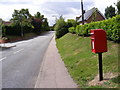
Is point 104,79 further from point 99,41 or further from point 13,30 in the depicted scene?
point 13,30

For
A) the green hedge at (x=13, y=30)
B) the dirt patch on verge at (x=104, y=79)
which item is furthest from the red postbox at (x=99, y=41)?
the green hedge at (x=13, y=30)

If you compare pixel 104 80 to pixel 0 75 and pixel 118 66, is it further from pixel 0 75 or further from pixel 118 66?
pixel 0 75

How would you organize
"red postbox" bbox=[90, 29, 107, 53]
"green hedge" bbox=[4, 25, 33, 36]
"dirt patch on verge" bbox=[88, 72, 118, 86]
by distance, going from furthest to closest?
"green hedge" bbox=[4, 25, 33, 36], "red postbox" bbox=[90, 29, 107, 53], "dirt patch on verge" bbox=[88, 72, 118, 86]

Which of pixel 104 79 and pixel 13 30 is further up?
pixel 13 30

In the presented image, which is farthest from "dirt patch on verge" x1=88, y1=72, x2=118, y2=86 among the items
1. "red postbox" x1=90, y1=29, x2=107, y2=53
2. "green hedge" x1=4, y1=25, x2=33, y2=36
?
"green hedge" x1=4, y1=25, x2=33, y2=36

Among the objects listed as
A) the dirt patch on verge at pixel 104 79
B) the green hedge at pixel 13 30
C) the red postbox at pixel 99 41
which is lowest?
the dirt patch on verge at pixel 104 79

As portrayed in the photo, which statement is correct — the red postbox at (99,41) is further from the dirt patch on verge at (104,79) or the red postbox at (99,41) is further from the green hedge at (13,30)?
the green hedge at (13,30)

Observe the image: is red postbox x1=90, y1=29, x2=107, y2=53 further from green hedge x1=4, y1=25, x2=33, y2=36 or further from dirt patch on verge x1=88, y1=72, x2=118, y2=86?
green hedge x1=4, y1=25, x2=33, y2=36

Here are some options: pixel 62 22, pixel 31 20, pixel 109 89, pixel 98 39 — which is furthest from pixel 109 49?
pixel 31 20

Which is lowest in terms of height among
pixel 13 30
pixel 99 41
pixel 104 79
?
pixel 104 79

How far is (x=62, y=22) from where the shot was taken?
34.9 metres

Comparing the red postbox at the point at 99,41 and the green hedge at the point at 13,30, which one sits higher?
the green hedge at the point at 13,30

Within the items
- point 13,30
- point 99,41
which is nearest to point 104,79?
point 99,41

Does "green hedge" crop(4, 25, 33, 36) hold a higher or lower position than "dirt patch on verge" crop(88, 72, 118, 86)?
higher
